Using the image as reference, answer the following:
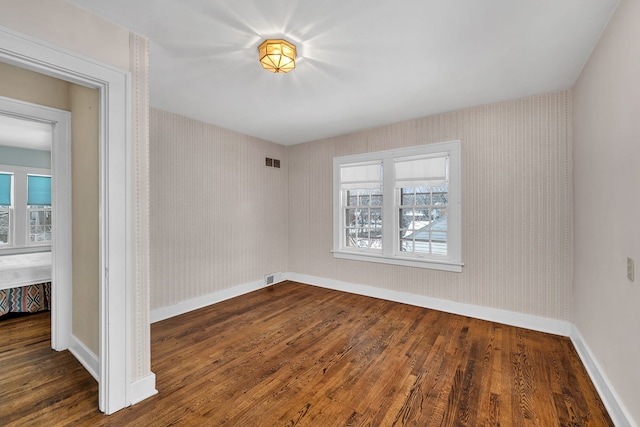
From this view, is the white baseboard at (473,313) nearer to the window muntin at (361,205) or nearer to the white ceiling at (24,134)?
the window muntin at (361,205)

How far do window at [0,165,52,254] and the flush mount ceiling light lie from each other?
19.5ft

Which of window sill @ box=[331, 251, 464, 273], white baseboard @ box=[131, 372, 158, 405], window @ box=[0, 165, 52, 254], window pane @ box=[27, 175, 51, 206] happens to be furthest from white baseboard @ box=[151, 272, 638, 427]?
window pane @ box=[27, 175, 51, 206]

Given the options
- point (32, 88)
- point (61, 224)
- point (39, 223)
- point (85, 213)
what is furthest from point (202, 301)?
point (39, 223)

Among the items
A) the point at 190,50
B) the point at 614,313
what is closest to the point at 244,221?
the point at 190,50

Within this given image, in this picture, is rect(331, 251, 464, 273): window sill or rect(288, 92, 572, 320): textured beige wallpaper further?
rect(331, 251, 464, 273): window sill

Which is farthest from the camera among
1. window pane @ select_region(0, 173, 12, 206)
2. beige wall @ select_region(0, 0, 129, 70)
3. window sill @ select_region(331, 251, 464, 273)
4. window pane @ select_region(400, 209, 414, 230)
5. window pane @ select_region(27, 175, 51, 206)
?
window pane @ select_region(27, 175, 51, 206)

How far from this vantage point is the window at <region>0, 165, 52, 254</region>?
4926 millimetres

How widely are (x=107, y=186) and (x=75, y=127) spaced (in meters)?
1.17

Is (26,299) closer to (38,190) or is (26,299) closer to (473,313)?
(38,190)

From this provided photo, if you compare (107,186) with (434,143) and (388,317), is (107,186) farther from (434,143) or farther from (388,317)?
(434,143)

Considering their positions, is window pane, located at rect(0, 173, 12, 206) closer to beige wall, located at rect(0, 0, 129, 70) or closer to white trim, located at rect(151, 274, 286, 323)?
white trim, located at rect(151, 274, 286, 323)

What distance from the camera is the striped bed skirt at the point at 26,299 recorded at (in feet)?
10.6

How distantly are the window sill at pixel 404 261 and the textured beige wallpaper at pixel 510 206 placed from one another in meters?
0.07

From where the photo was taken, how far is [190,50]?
2158 mm
